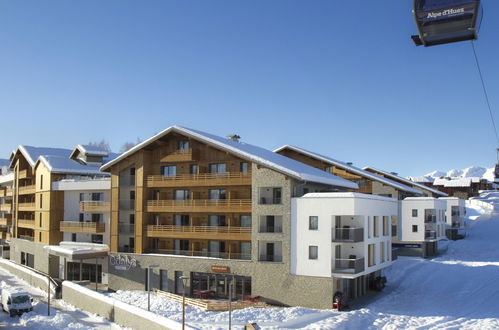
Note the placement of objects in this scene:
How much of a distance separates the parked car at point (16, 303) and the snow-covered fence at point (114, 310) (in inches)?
159

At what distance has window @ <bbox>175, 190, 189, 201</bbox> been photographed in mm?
46375

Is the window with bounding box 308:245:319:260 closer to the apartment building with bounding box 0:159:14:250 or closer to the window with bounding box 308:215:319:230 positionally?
the window with bounding box 308:215:319:230

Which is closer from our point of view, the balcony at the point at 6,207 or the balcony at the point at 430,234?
the balcony at the point at 430,234

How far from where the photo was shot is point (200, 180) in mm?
44094

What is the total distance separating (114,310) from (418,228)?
125ft

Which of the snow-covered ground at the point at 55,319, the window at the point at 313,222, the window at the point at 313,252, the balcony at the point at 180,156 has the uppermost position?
the balcony at the point at 180,156

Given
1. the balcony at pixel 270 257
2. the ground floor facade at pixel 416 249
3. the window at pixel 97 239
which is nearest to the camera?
the balcony at pixel 270 257

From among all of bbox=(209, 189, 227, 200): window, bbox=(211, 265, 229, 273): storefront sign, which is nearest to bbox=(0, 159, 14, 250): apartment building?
bbox=(209, 189, 227, 200): window

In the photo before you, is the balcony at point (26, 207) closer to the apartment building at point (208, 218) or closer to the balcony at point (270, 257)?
the apartment building at point (208, 218)

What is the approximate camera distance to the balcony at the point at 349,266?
3631cm

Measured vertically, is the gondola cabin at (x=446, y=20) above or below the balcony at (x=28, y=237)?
above

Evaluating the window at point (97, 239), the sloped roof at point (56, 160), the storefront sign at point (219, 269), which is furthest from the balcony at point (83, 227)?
the storefront sign at point (219, 269)

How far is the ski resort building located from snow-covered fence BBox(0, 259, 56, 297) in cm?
680

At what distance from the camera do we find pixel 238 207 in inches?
1655
